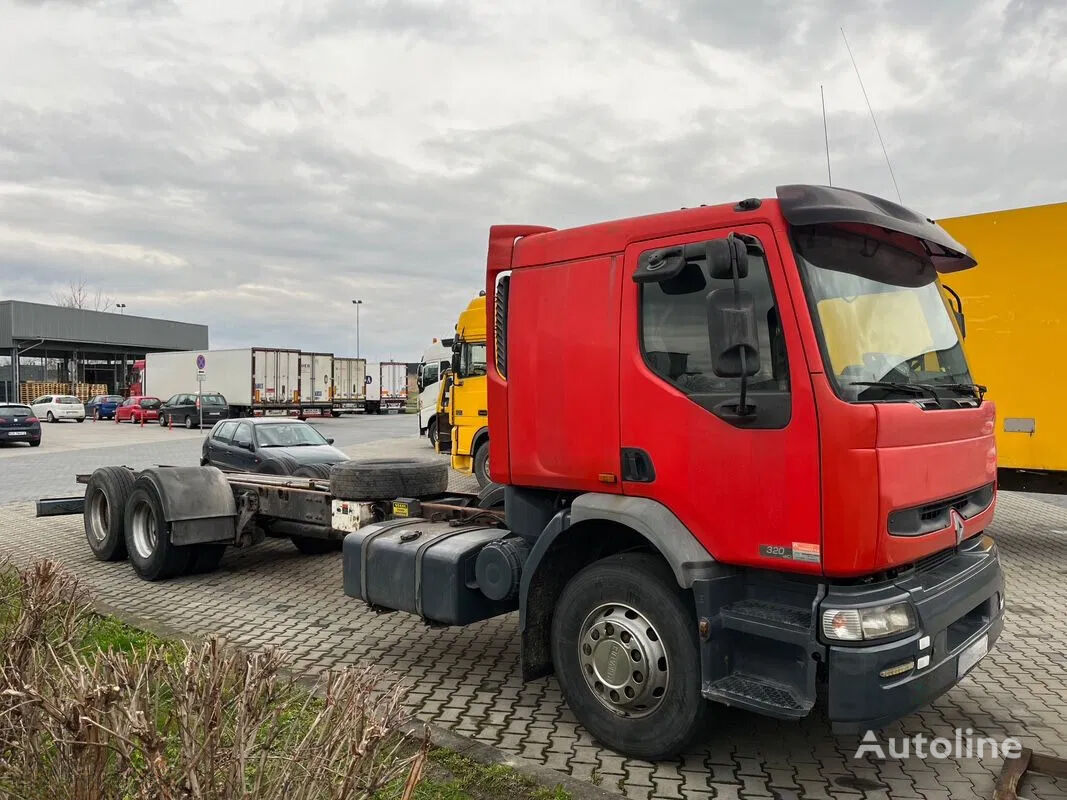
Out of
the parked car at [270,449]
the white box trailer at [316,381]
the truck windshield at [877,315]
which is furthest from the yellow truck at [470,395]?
the white box trailer at [316,381]

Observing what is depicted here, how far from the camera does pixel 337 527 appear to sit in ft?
22.7

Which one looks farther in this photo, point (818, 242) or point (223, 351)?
point (223, 351)

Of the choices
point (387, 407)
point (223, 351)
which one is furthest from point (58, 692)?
point (387, 407)

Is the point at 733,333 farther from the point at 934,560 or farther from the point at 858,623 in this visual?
the point at 934,560

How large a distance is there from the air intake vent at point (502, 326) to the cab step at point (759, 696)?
2110 mm

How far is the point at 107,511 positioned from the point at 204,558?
1334 mm

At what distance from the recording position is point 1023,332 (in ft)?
28.1

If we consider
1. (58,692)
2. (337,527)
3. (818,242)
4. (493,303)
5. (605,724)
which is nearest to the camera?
(58,692)

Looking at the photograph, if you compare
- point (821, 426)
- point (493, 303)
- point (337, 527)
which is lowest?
point (337, 527)

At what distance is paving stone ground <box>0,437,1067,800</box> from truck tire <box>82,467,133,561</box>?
20cm

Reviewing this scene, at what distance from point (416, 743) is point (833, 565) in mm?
2227

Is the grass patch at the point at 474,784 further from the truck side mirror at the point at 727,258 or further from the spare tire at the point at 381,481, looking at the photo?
the spare tire at the point at 381,481

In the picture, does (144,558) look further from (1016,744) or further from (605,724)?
(1016,744)

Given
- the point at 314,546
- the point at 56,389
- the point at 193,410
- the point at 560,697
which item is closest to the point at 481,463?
the point at 314,546
